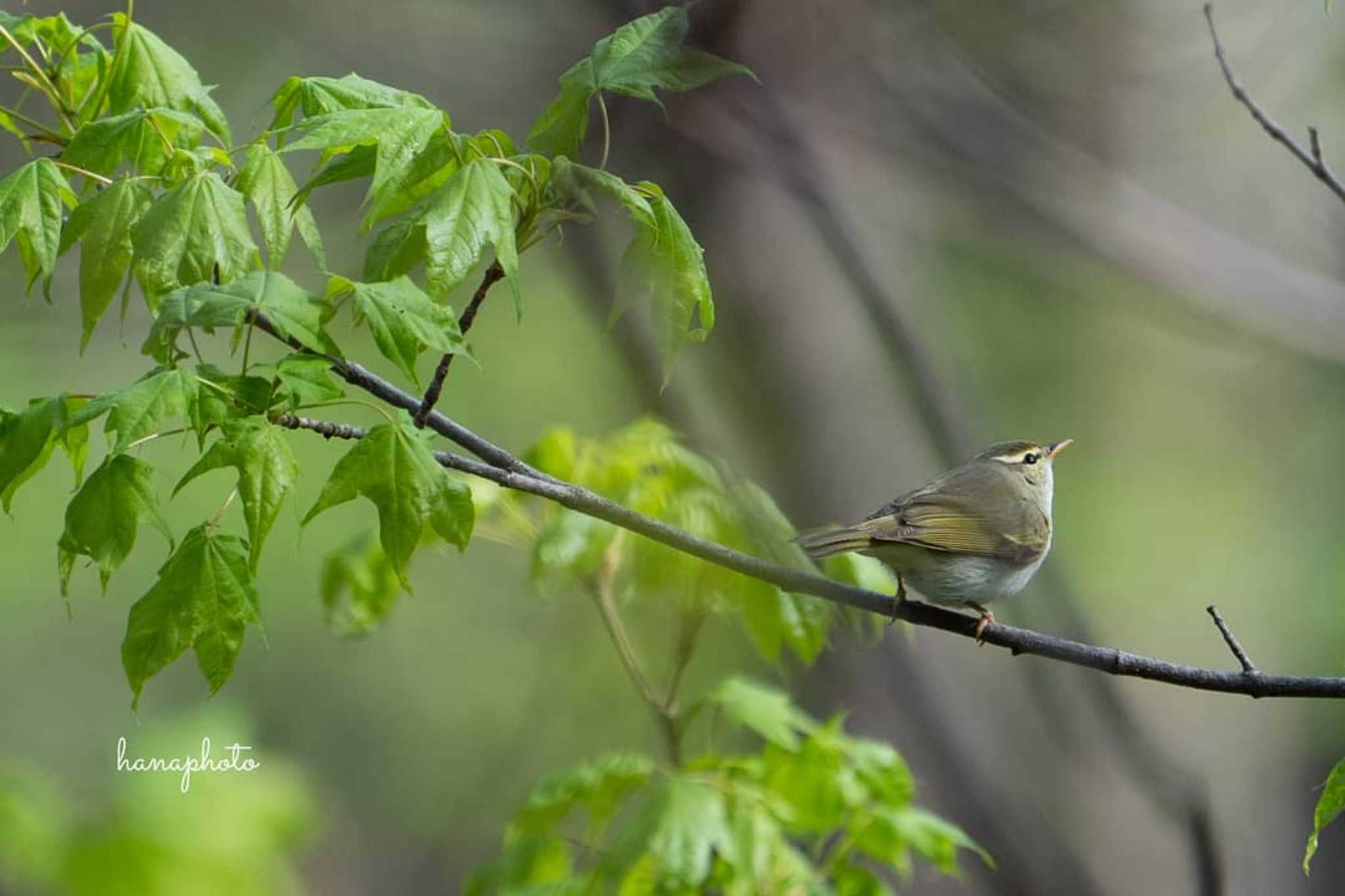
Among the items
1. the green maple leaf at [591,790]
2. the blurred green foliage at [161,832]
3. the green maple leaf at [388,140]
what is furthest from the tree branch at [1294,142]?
the blurred green foliage at [161,832]

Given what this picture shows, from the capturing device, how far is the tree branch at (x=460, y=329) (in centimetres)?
193

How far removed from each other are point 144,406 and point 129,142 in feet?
1.79

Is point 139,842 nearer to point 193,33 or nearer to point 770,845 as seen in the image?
point 770,845

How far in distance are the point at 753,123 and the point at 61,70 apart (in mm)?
2406

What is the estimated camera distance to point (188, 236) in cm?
189

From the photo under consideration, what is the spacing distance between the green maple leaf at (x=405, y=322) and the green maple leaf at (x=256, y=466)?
20 cm

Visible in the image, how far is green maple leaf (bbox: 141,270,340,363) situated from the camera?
1.76 meters

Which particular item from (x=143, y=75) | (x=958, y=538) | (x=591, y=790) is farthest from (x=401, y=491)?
(x=958, y=538)

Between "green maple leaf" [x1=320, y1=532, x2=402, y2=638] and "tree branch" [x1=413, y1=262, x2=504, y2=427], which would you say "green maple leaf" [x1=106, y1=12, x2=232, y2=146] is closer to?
"tree branch" [x1=413, y1=262, x2=504, y2=427]

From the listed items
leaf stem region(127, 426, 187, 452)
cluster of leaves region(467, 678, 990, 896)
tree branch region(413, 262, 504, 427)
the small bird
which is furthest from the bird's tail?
leaf stem region(127, 426, 187, 452)

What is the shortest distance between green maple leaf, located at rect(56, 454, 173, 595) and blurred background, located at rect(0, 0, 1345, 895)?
0.38 meters

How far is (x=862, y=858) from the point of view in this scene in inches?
183

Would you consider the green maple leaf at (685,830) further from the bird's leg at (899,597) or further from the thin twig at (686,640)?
the bird's leg at (899,597)

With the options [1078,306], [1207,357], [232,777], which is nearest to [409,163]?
[232,777]
